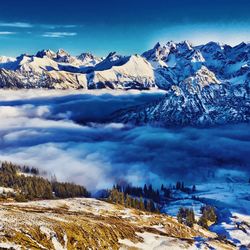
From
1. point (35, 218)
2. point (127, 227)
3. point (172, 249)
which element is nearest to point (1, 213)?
point (35, 218)

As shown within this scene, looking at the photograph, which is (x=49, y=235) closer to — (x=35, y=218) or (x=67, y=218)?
(x=35, y=218)

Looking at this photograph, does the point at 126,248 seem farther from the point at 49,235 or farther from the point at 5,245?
the point at 5,245

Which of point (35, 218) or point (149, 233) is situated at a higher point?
point (35, 218)

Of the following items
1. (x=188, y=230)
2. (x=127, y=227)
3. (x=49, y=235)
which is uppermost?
(x=49, y=235)

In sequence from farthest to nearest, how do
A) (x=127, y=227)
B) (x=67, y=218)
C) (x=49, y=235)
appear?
(x=127, y=227) → (x=67, y=218) → (x=49, y=235)

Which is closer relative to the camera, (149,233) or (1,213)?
(1,213)

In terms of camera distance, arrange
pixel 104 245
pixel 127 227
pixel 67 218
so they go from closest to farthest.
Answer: pixel 104 245, pixel 67 218, pixel 127 227

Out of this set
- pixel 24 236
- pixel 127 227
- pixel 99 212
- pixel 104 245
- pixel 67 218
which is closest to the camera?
pixel 24 236

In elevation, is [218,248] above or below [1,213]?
below

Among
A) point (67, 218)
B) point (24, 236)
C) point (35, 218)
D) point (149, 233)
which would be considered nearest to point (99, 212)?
point (149, 233)
